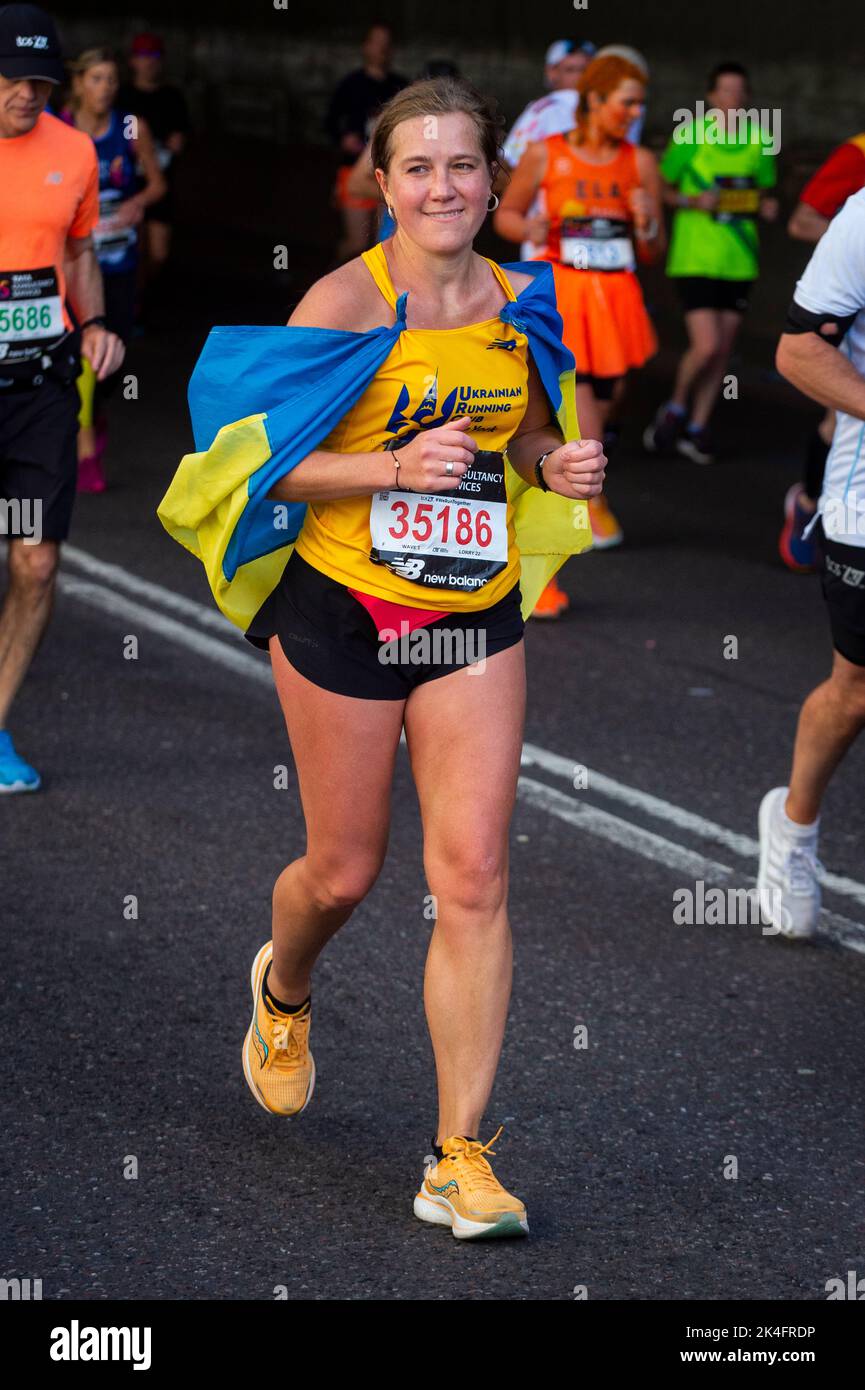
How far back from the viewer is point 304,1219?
13.4ft

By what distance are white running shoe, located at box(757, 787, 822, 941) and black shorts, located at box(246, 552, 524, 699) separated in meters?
1.73

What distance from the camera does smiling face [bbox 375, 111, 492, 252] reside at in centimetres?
398

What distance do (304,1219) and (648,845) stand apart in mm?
2425

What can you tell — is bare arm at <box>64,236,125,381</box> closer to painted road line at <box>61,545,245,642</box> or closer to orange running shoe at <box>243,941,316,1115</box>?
painted road line at <box>61,545,245,642</box>

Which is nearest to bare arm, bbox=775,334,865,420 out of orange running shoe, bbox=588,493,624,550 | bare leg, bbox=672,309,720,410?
orange running shoe, bbox=588,493,624,550

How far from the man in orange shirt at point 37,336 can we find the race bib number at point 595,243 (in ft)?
10.2

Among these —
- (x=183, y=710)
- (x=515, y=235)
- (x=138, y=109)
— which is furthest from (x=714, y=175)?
(x=183, y=710)

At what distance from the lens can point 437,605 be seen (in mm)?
4059

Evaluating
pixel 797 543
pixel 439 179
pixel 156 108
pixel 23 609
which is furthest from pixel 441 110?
pixel 156 108

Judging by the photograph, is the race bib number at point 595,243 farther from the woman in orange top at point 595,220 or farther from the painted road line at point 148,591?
the painted road line at point 148,591

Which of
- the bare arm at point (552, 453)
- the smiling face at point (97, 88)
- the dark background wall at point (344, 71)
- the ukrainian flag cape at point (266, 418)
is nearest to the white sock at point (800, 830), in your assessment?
the ukrainian flag cape at point (266, 418)

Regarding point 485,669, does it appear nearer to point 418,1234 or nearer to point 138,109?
point 418,1234

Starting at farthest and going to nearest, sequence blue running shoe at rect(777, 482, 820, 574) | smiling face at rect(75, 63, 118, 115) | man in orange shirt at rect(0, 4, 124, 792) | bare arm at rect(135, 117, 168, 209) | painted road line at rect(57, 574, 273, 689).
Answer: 1. bare arm at rect(135, 117, 168, 209)
2. smiling face at rect(75, 63, 118, 115)
3. blue running shoe at rect(777, 482, 820, 574)
4. painted road line at rect(57, 574, 273, 689)
5. man in orange shirt at rect(0, 4, 124, 792)

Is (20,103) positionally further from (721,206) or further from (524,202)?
(721,206)
